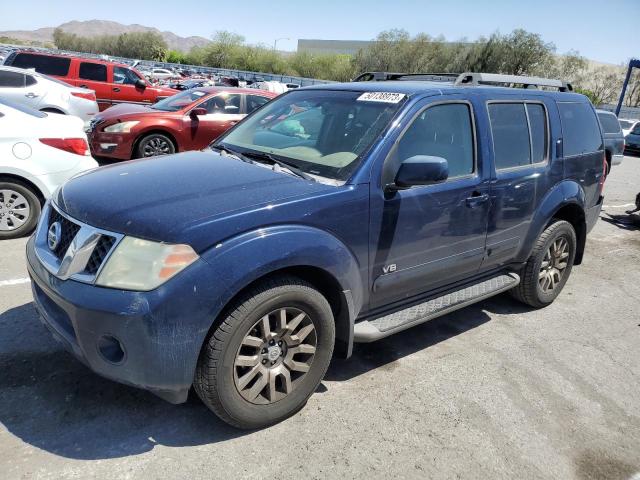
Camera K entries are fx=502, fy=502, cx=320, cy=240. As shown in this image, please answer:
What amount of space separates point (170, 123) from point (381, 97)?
21.3 ft

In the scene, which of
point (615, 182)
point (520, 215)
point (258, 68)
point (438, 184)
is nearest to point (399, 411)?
point (438, 184)

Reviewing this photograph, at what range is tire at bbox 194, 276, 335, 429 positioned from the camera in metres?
2.41

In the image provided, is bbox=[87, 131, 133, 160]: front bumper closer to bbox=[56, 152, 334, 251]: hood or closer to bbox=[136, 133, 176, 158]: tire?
bbox=[136, 133, 176, 158]: tire

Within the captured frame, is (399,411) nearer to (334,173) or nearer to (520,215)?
(334,173)

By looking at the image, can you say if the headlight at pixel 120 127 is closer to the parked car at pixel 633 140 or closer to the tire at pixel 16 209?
the tire at pixel 16 209

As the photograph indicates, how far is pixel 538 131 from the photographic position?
4.15 meters

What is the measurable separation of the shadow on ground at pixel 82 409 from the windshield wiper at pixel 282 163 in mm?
1322

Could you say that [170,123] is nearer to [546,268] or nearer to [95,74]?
[95,74]

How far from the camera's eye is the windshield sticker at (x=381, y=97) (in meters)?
3.25

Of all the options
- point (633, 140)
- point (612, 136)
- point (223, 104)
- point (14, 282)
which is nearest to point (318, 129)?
point (14, 282)

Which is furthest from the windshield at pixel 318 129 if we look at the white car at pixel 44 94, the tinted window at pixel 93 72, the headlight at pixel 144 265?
the tinted window at pixel 93 72

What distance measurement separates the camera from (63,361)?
315 cm

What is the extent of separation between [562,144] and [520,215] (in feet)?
2.95

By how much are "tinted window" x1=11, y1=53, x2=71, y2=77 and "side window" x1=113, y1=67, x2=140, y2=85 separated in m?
1.15
